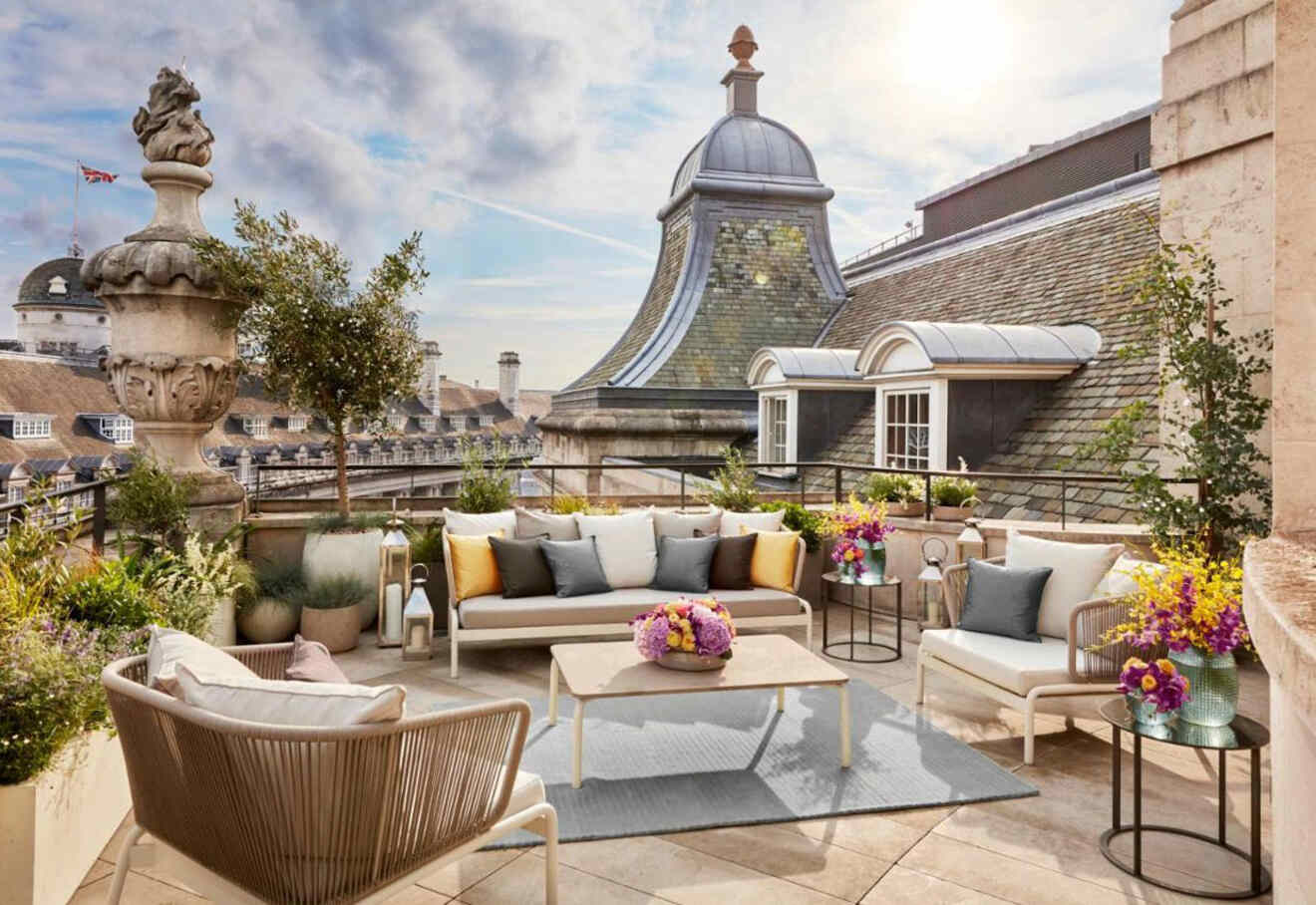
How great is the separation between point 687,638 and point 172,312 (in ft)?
13.8

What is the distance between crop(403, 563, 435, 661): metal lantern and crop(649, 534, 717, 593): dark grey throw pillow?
161 cm

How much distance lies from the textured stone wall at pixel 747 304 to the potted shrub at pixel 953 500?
6.99m

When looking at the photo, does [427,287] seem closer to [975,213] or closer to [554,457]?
[554,457]

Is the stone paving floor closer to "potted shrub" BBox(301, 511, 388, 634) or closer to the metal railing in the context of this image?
the metal railing

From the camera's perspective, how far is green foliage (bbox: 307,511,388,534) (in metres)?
6.22

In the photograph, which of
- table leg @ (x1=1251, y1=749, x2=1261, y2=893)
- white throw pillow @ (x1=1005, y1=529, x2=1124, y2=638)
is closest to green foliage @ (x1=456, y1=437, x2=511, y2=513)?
white throw pillow @ (x1=1005, y1=529, x2=1124, y2=638)

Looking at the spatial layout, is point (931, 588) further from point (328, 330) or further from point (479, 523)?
point (328, 330)

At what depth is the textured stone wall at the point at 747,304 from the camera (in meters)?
13.9

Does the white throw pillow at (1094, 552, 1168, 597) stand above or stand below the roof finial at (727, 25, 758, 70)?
below

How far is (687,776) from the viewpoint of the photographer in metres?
3.84

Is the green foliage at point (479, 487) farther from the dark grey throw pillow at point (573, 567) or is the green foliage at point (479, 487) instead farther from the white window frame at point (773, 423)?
the white window frame at point (773, 423)

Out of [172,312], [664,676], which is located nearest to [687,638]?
[664,676]

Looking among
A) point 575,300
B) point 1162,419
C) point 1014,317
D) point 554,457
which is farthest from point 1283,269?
point 575,300

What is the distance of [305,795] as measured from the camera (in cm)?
199
